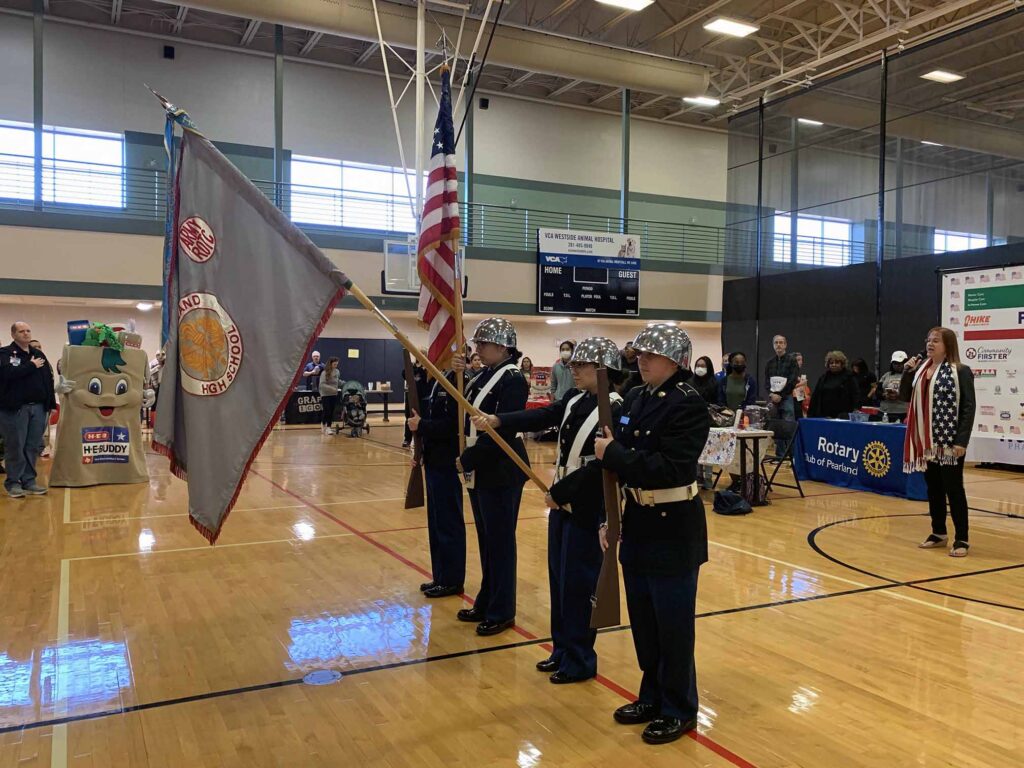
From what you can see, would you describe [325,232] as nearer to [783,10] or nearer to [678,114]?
[783,10]

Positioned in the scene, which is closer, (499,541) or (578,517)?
(578,517)

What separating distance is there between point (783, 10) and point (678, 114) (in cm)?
741

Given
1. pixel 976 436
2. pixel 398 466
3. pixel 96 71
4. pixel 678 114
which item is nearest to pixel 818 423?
pixel 976 436

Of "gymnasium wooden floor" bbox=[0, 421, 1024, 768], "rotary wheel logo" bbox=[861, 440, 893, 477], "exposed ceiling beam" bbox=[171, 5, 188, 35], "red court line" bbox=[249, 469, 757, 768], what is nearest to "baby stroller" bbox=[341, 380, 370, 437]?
"red court line" bbox=[249, 469, 757, 768]

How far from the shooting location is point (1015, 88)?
41.4 feet

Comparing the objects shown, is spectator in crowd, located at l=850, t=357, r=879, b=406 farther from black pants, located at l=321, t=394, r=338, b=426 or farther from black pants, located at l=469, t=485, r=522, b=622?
black pants, located at l=321, t=394, r=338, b=426

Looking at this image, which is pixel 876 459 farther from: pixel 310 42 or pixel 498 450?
pixel 310 42

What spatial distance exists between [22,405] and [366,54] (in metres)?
13.1

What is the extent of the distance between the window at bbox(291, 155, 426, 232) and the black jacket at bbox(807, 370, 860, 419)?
10.7 m

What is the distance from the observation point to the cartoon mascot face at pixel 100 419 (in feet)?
29.8

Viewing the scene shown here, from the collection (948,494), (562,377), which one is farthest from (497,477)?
(562,377)

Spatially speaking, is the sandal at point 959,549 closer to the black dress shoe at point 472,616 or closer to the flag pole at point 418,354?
the black dress shoe at point 472,616

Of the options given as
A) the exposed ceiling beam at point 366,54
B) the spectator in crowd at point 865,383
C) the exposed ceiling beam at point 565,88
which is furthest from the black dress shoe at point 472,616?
the exposed ceiling beam at point 565,88

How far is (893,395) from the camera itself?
10141 millimetres
